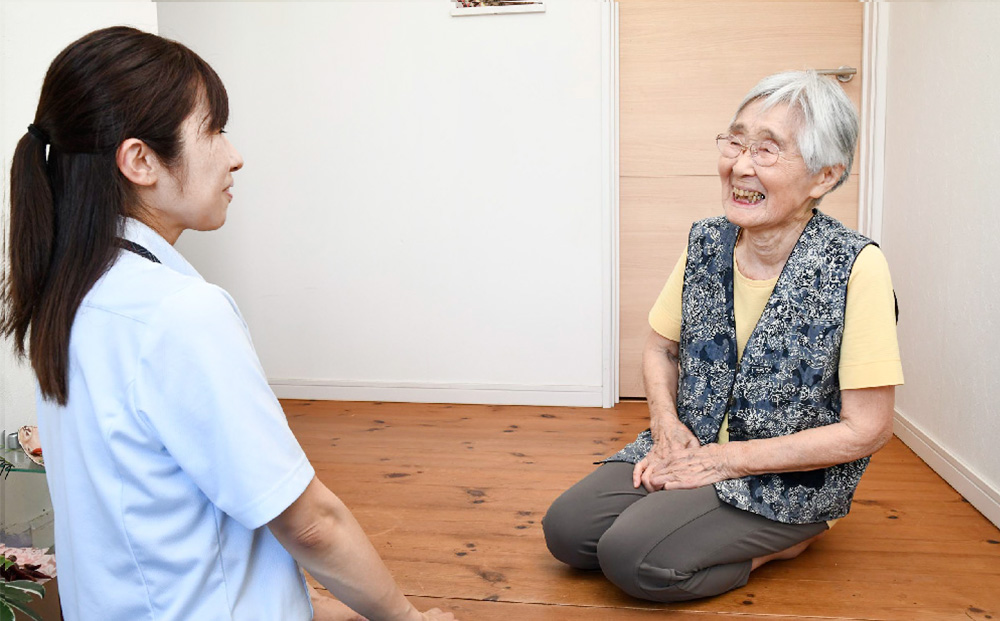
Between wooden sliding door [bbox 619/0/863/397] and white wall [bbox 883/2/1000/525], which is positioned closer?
white wall [bbox 883/2/1000/525]

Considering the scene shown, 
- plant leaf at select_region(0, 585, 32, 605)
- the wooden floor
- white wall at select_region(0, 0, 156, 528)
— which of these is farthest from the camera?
white wall at select_region(0, 0, 156, 528)

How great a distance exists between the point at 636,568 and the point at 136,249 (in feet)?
3.79

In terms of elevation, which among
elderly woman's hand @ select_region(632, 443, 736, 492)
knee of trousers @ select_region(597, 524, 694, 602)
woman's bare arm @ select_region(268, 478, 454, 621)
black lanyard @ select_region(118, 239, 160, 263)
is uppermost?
black lanyard @ select_region(118, 239, 160, 263)

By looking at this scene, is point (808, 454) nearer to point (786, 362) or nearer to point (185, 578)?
point (786, 362)

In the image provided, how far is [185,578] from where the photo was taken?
956mm

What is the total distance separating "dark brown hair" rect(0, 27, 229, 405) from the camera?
0.91m

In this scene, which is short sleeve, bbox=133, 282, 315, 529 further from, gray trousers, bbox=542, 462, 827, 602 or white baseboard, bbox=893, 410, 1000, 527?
white baseboard, bbox=893, 410, 1000, 527

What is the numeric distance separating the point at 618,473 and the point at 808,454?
44cm

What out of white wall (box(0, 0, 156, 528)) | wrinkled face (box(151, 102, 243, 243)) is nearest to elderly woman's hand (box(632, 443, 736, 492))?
wrinkled face (box(151, 102, 243, 243))

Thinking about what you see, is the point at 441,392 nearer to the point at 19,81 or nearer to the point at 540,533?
the point at 540,533

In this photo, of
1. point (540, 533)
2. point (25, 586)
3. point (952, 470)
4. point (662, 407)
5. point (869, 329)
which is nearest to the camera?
point (25, 586)

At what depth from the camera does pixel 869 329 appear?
1.64 m

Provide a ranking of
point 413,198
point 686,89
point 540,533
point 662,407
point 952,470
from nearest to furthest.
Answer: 1. point 662,407
2. point 540,533
3. point 952,470
4. point 686,89
5. point 413,198

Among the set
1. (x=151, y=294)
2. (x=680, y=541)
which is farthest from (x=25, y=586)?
(x=680, y=541)
